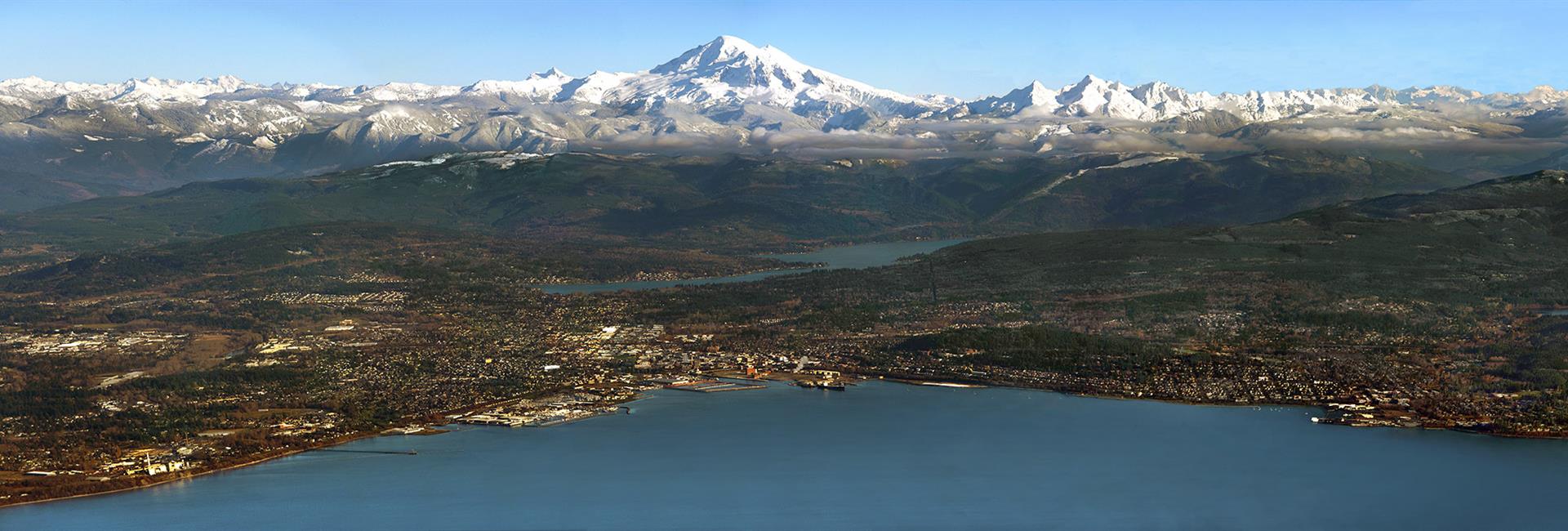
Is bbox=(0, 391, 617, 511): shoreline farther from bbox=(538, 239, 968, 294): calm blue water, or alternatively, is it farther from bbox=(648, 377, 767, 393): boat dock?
bbox=(538, 239, 968, 294): calm blue water

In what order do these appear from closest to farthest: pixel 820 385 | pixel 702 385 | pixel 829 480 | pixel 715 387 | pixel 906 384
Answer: pixel 829 480, pixel 715 387, pixel 820 385, pixel 906 384, pixel 702 385

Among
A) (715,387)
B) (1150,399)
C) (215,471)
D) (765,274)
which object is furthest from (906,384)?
(765,274)

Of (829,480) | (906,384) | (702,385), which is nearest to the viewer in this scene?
(829,480)

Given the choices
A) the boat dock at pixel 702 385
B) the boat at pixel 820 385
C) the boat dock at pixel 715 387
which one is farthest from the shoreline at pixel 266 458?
the boat at pixel 820 385

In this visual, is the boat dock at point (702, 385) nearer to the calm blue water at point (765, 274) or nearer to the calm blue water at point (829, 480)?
the calm blue water at point (829, 480)

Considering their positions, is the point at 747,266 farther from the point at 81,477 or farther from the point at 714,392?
the point at 81,477

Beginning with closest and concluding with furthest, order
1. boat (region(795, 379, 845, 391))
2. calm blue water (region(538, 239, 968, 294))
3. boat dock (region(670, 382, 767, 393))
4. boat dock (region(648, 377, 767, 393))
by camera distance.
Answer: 1. boat dock (region(670, 382, 767, 393))
2. boat (region(795, 379, 845, 391))
3. boat dock (region(648, 377, 767, 393))
4. calm blue water (region(538, 239, 968, 294))

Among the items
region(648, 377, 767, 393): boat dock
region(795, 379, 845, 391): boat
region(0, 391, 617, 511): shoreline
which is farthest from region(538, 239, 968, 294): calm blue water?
region(0, 391, 617, 511): shoreline

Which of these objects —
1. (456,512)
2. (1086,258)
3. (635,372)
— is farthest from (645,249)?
(456,512)

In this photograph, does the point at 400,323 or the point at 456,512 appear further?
the point at 400,323

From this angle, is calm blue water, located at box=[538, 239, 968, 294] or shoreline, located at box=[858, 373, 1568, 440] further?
calm blue water, located at box=[538, 239, 968, 294]

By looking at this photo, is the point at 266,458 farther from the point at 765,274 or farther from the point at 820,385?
the point at 765,274
